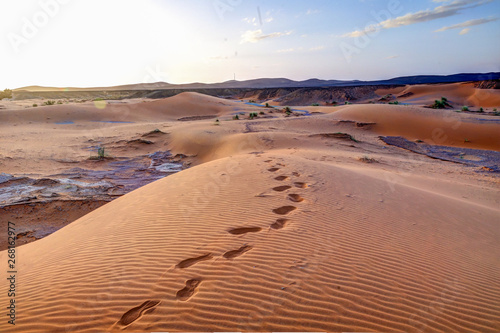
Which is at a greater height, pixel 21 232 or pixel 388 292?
pixel 388 292

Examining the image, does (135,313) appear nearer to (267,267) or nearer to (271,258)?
(267,267)

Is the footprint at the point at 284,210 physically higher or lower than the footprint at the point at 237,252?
higher

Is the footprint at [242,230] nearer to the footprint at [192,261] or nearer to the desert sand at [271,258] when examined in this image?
the desert sand at [271,258]

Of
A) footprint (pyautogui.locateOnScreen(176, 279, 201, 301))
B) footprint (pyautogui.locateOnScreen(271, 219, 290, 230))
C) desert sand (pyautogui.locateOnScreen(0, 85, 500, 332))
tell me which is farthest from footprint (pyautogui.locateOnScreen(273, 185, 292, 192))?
footprint (pyautogui.locateOnScreen(176, 279, 201, 301))

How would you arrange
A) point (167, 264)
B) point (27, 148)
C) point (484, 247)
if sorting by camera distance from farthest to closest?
point (27, 148), point (484, 247), point (167, 264)

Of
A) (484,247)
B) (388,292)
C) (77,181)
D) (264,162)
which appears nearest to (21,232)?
(77,181)

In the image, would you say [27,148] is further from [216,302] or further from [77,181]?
[216,302]

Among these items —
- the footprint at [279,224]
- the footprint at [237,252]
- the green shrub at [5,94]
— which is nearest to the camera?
the footprint at [237,252]

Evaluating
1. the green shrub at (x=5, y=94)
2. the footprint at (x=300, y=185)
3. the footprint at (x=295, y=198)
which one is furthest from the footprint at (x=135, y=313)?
the green shrub at (x=5, y=94)
